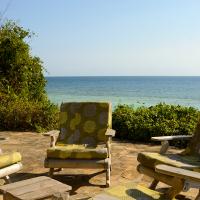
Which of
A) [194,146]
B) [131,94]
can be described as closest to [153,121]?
[194,146]

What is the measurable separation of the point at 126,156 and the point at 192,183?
Answer: 360 centimetres

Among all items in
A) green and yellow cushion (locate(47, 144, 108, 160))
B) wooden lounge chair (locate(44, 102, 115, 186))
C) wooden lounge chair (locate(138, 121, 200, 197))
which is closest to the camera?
wooden lounge chair (locate(138, 121, 200, 197))

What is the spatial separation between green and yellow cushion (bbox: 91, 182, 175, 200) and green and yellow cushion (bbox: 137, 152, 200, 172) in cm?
83

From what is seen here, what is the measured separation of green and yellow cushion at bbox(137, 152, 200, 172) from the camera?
177 inches

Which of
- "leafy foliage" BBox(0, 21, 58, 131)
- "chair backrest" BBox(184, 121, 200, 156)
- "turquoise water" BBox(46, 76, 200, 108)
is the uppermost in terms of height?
"leafy foliage" BBox(0, 21, 58, 131)

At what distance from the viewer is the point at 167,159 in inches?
188

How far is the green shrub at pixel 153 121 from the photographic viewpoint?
8523 mm

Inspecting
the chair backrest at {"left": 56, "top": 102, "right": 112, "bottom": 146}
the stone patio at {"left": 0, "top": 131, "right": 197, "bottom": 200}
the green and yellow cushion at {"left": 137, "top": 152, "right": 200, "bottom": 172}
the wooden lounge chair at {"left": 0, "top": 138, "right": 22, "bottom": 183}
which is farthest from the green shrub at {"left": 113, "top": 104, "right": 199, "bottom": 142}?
the wooden lounge chair at {"left": 0, "top": 138, "right": 22, "bottom": 183}

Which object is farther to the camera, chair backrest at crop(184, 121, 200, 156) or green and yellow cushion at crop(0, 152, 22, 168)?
chair backrest at crop(184, 121, 200, 156)

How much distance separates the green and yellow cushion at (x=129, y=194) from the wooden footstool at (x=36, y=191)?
0.36m

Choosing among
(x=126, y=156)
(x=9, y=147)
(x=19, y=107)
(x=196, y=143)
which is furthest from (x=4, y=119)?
(x=196, y=143)

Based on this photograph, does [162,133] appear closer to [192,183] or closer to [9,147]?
[9,147]

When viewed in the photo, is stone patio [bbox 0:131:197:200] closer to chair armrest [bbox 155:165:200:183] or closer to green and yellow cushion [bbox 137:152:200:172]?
green and yellow cushion [bbox 137:152:200:172]

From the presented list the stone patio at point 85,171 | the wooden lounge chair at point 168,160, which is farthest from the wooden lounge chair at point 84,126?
the wooden lounge chair at point 168,160
